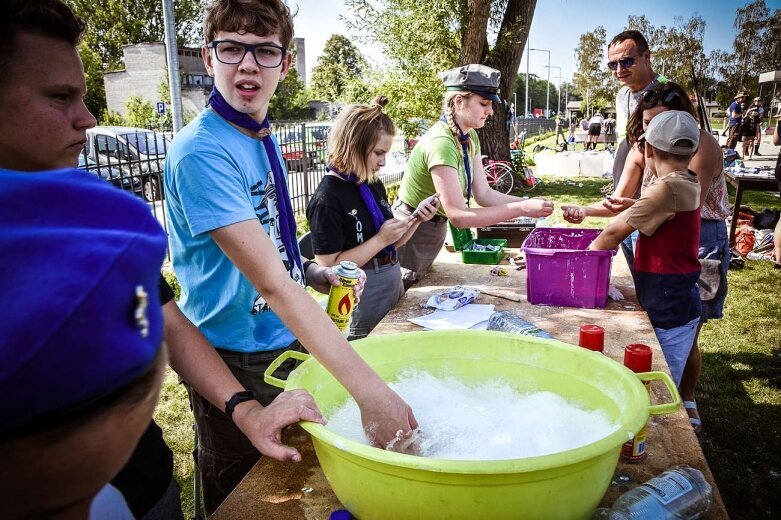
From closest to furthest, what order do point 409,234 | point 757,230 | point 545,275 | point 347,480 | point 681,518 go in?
point 347,480, point 681,518, point 545,275, point 409,234, point 757,230

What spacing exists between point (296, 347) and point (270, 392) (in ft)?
0.55

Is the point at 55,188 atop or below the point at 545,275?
atop

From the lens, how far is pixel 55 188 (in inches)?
16.0

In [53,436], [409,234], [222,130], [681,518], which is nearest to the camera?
[53,436]

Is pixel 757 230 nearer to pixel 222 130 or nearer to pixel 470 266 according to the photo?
pixel 470 266

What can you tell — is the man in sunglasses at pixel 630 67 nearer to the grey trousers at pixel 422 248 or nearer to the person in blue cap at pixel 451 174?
the person in blue cap at pixel 451 174

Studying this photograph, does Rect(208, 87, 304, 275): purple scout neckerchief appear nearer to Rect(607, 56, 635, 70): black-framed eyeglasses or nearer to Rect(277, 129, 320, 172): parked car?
Rect(607, 56, 635, 70): black-framed eyeglasses

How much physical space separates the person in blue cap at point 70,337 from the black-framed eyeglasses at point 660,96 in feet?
11.3

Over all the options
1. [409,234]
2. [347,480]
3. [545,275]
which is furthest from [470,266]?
[347,480]

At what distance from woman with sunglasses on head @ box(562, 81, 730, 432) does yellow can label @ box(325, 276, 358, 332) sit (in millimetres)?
1631

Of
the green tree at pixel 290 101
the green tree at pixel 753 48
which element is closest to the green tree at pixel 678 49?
the green tree at pixel 753 48

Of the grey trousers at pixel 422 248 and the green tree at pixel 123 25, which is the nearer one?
the grey trousers at pixel 422 248

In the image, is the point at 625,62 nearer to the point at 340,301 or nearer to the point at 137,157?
the point at 340,301

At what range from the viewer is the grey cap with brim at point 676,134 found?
Answer: 8.59ft
